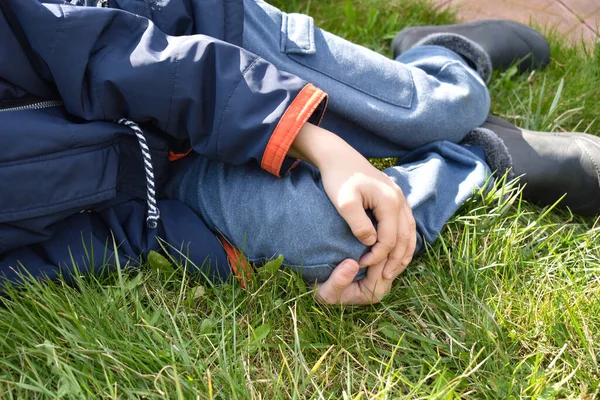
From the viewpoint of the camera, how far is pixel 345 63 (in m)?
1.52

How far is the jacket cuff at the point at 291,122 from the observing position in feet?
4.09

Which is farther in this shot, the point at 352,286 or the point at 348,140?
the point at 348,140

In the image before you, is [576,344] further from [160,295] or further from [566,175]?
[160,295]

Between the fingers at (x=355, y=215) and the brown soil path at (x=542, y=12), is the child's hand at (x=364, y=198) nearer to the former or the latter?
the fingers at (x=355, y=215)

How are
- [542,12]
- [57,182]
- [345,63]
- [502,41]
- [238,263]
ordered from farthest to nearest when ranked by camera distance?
1. [542,12]
2. [502,41]
3. [345,63]
4. [238,263]
5. [57,182]

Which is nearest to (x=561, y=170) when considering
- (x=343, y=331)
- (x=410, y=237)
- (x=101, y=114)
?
(x=410, y=237)

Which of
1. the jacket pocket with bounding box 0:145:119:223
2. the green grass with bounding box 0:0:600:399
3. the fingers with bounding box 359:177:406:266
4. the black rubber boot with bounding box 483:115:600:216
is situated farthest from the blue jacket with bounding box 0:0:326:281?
the black rubber boot with bounding box 483:115:600:216

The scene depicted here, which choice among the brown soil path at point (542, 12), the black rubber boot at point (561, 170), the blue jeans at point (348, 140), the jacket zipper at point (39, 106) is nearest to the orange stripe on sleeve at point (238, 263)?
the blue jeans at point (348, 140)

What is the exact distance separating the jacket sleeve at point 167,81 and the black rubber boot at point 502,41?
2.96ft

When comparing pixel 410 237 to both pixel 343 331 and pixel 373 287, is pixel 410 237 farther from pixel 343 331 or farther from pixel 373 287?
pixel 343 331

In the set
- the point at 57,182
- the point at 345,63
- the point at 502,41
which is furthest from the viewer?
the point at 502,41

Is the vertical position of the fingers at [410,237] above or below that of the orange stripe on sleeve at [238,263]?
above

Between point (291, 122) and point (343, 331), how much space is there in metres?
0.44

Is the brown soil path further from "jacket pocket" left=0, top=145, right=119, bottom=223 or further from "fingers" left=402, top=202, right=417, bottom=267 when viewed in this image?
"jacket pocket" left=0, top=145, right=119, bottom=223
